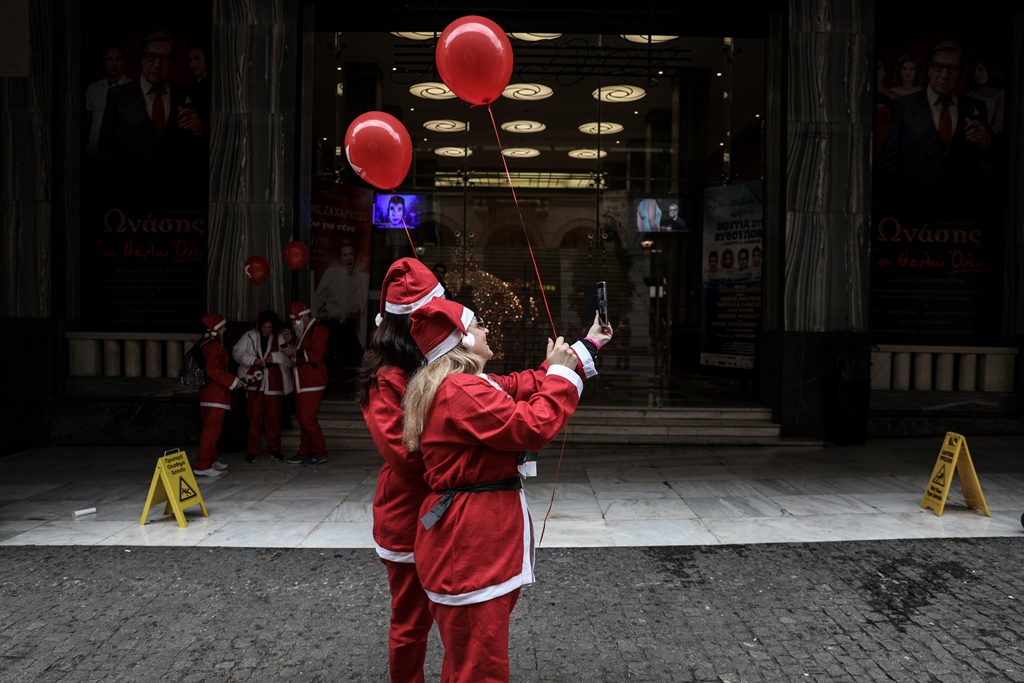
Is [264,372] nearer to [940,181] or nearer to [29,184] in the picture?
[29,184]

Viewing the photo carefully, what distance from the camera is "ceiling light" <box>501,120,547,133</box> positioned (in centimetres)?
1560

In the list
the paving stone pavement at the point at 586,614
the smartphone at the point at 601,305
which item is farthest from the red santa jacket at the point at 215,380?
the smartphone at the point at 601,305

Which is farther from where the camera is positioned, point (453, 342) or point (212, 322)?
point (212, 322)

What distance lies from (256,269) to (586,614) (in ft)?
22.3

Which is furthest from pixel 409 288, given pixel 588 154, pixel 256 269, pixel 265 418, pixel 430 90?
pixel 588 154

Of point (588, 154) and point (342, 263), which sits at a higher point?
point (588, 154)

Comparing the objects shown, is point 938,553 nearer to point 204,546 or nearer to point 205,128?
point 204,546

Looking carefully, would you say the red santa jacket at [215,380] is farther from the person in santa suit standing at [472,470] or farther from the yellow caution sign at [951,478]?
the yellow caution sign at [951,478]

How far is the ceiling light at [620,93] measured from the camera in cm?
1478

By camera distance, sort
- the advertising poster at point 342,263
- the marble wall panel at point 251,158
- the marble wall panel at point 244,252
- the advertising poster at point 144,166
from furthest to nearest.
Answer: the advertising poster at point 342,263 → the advertising poster at point 144,166 → the marble wall panel at point 251,158 → the marble wall panel at point 244,252

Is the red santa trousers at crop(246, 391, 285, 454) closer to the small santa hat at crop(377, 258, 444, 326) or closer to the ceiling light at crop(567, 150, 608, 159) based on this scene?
the small santa hat at crop(377, 258, 444, 326)

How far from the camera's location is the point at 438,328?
270 centimetres

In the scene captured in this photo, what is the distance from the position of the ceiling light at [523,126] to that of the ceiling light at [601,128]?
2.97ft

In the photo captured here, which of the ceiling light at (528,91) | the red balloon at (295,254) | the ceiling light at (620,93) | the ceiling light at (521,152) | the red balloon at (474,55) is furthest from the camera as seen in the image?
the ceiling light at (521,152)
